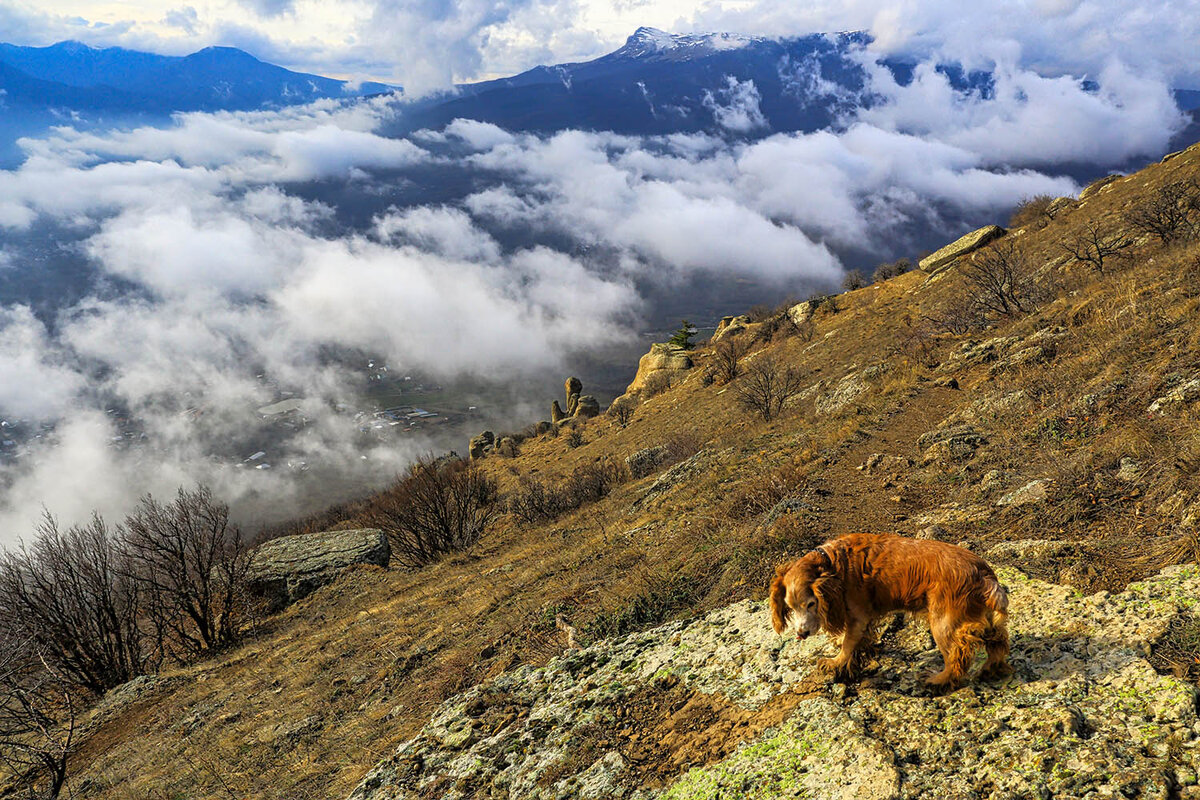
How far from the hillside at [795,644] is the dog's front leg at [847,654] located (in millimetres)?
126

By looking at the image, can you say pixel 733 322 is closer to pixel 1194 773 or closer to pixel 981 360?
pixel 981 360

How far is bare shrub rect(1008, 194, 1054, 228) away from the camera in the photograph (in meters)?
33.8

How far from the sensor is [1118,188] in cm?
3086

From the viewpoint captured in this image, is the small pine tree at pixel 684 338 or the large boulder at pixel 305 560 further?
the small pine tree at pixel 684 338

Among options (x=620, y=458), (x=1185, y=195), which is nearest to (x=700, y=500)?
(x=620, y=458)

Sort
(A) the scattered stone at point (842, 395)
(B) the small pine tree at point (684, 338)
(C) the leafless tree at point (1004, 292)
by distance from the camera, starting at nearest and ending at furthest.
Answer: (A) the scattered stone at point (842, 395) → (C) the leafless tree at point (1004, 292) → (B) the small pine tree at point (684, 338)

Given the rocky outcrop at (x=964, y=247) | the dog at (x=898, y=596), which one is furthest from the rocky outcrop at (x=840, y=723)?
the rocky outcrop at (x=964, y=247)

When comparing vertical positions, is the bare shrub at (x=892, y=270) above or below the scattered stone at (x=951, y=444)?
above

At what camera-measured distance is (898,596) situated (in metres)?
3.40

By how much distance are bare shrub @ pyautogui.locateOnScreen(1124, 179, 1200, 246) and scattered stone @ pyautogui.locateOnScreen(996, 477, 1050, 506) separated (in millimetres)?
14747

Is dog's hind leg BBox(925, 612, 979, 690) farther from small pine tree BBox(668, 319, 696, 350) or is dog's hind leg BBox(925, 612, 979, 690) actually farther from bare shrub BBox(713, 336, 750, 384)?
small pine tree BBox(668, 319, 696, 350)

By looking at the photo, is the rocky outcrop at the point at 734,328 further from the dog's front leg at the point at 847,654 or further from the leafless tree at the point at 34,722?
the dog's front leg at the point at 847,654

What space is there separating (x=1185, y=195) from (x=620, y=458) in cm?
2213

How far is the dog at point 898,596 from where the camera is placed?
3111mm
